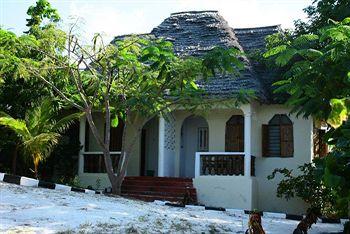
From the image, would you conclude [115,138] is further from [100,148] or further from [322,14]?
[322,14]

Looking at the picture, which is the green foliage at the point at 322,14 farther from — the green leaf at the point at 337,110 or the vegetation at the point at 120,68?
the green leaf at the point at 337,110

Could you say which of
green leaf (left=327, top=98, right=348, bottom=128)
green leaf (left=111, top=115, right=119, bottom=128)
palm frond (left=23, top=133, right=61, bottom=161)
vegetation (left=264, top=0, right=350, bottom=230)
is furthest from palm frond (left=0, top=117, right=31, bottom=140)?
green leaf (left=327, top=98, right=348, bottom=128)

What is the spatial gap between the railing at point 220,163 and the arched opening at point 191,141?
1.88 meters

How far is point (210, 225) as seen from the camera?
9328mm

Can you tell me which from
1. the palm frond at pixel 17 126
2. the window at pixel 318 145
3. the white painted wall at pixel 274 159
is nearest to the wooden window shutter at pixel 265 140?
the white painted wall at pixel 274 159

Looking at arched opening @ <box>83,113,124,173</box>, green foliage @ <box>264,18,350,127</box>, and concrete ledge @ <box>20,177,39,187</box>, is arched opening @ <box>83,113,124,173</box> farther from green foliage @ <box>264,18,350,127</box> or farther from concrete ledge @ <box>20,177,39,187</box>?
green foliage @ <box>264,18,350,127</box>

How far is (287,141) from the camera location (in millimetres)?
16297

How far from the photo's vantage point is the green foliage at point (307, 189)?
14.0 m

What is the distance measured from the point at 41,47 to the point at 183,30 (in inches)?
290

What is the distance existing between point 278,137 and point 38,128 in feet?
24.5

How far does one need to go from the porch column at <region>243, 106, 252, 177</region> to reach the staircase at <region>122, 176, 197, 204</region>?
1.74 metres

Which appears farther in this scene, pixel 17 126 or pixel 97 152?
pixel 97 152

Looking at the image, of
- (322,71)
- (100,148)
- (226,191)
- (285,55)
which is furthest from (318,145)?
(285,55)

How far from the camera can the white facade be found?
15.5 m
